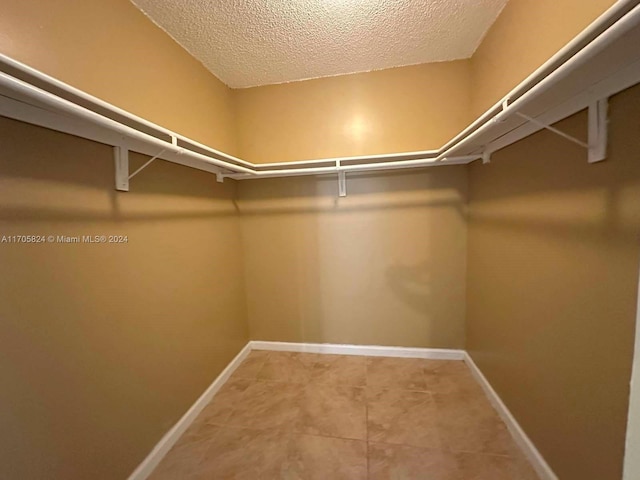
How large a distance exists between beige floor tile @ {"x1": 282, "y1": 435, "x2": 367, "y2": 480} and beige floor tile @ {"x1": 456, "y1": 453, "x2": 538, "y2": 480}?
493mm

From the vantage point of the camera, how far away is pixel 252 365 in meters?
2.33

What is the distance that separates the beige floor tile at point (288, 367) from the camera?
2131 millimetres

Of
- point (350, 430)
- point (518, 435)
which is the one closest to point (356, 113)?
point (350, 430)

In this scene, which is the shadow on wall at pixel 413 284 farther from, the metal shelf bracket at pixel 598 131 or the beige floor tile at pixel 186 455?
the beige floor tile at pixel 186 455

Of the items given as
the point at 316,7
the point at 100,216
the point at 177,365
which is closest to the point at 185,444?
the point at 177,365

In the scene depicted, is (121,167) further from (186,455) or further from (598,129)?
(598,129)

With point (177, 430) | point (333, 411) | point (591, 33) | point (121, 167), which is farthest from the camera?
point (333, 411)

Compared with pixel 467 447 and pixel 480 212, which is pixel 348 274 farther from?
pixel 467 447

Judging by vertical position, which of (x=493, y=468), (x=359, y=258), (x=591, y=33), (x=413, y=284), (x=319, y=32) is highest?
(x=319, y=32)

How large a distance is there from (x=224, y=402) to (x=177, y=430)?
34 cm

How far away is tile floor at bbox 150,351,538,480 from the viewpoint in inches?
53.7

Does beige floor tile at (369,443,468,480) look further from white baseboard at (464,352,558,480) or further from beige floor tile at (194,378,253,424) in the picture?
beige floor tile at (194,378,253,424)

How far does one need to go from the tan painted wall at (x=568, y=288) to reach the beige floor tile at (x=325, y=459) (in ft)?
2.86

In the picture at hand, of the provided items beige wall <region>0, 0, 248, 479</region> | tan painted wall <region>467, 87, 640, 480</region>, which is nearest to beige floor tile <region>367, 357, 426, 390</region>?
tan painted wall <region>467, 87, 640, 480</region>
